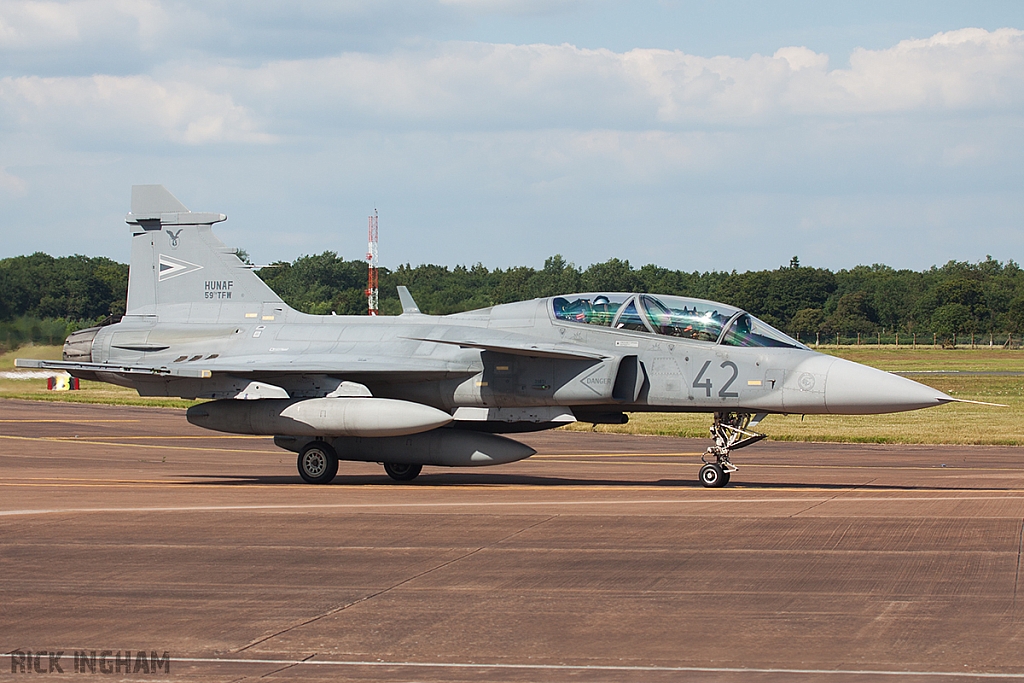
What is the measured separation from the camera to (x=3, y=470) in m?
19.5

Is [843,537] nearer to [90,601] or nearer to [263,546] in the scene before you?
[263,546]

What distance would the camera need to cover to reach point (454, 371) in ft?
58.0

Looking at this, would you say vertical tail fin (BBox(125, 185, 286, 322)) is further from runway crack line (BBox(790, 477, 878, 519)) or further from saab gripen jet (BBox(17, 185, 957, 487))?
runway crack line (BBox(790, 477, 878, 519))

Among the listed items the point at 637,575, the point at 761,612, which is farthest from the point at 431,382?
the point at 761,612

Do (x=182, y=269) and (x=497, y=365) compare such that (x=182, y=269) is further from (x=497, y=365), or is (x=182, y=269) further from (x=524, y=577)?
(x=524, y=577)

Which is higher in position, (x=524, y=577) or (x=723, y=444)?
(x=723, y=444)

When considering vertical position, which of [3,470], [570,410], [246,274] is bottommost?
[3,470]

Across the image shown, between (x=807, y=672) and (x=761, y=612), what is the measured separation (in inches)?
61.9

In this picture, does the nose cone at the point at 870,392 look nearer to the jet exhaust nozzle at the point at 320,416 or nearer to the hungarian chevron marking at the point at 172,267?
the jet exhaust nozzle at the point at 320,416

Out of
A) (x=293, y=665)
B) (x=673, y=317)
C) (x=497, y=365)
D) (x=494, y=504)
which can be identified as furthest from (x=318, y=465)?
(x=293, y=665)

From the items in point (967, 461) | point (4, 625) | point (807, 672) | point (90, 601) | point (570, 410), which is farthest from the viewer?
point (967, 461)

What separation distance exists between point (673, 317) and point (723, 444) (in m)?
1.98

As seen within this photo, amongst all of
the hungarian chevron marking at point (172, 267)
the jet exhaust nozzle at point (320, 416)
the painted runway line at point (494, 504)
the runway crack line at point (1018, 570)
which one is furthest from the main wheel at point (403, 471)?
the runway crack line at point (1018, 570)

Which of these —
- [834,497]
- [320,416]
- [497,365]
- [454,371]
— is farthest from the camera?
[454,371]
